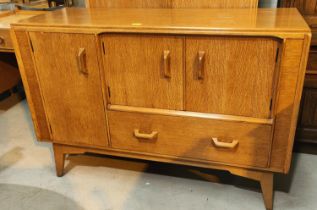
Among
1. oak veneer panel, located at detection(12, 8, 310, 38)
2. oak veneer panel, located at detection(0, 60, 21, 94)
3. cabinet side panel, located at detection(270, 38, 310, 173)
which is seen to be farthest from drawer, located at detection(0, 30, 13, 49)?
cabinet side panel, located at detection(270, 38, 310, 173)

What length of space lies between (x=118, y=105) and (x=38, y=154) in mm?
733

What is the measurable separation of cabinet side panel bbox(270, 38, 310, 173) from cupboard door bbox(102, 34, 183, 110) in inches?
14.0

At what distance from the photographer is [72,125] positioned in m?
1.45

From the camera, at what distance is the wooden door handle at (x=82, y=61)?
1266mm

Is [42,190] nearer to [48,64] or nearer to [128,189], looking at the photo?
[128,189]

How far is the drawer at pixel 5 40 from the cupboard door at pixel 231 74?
1039mm

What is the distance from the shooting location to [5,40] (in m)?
1.69

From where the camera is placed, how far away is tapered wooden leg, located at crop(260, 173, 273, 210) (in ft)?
4.22

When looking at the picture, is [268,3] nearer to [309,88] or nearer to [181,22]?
[309,88]

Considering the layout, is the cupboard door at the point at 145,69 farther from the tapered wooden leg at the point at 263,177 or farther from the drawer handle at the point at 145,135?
the tapered wooden leg at the point at 263,177

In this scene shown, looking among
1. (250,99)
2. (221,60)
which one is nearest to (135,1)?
(221,60)

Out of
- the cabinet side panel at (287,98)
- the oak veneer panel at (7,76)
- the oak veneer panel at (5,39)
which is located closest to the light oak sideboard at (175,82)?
the cabinet side panel at (287,98)

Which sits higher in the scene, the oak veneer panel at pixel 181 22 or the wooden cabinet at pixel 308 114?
the oak veneer panel at pixel 181 22

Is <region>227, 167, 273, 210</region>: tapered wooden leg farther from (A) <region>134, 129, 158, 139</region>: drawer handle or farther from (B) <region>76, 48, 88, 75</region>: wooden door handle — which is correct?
(B) <region>76, 48, 88, 75</region>: wooden door handle
